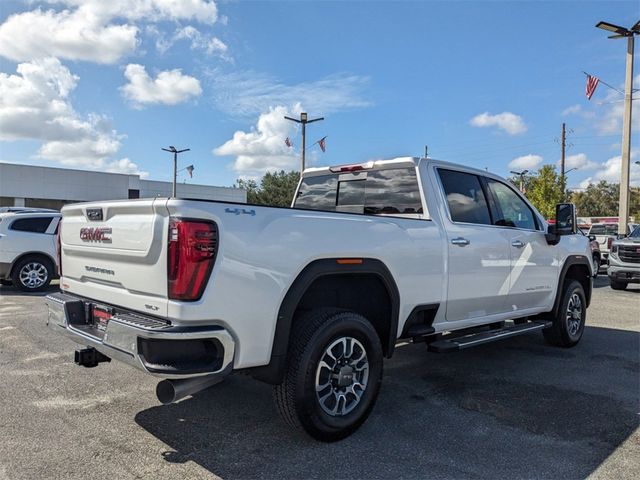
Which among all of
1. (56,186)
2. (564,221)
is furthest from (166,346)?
(56,186)

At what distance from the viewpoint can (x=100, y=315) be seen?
142 inches

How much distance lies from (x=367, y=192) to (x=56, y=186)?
39905 mm

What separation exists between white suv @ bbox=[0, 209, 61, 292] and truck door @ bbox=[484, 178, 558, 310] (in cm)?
912

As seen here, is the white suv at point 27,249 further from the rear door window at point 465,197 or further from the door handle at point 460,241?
the door handle at point 460,241

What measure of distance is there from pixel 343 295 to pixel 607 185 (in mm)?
106374

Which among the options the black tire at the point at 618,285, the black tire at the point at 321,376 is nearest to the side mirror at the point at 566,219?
the black tire at the point at 321,376

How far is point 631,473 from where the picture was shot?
3205 mm

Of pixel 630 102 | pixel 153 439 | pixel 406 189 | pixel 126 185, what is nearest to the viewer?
pixel 153 439

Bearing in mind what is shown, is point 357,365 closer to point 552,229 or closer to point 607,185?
point 552,229

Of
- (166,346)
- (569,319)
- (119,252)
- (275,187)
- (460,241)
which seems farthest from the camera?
(275,187)

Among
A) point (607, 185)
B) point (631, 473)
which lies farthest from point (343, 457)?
point (607, 185)

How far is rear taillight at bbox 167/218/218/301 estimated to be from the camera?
9.43 feet

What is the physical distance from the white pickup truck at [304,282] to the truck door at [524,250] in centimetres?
3

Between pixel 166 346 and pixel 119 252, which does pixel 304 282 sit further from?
pixel 119 252
